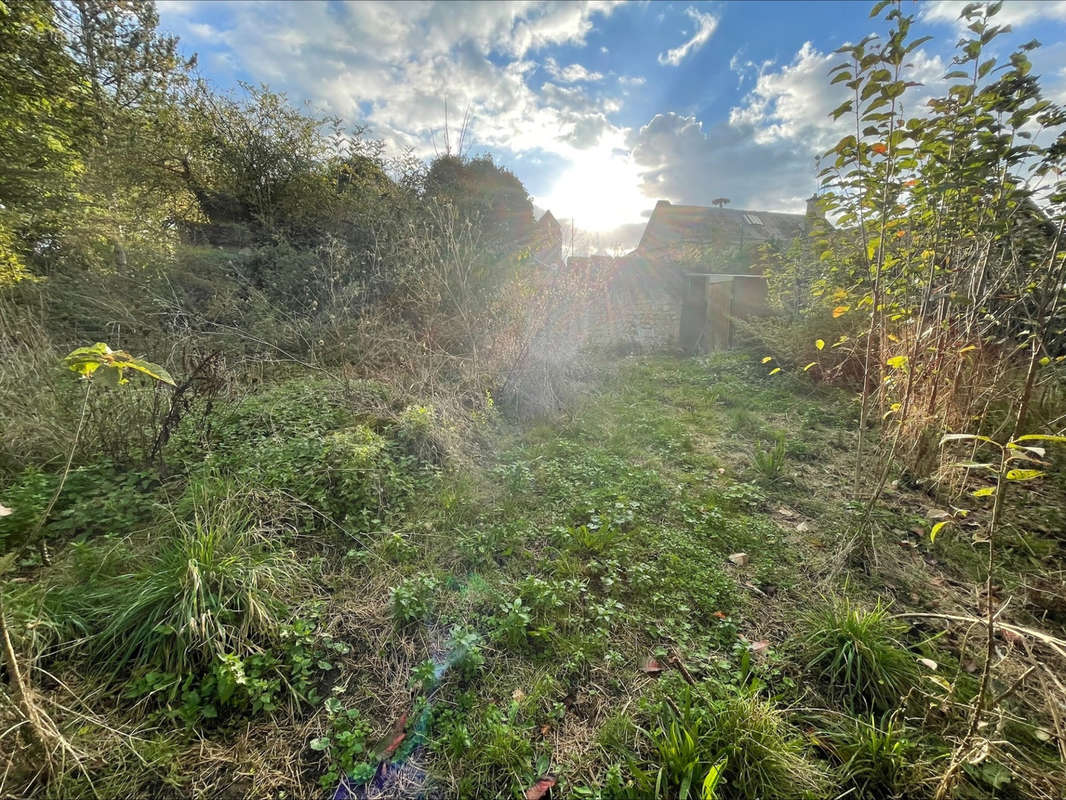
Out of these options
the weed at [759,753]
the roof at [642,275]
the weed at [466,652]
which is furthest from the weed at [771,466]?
the roof at [642,275]

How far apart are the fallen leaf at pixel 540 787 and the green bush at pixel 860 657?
1.13 m

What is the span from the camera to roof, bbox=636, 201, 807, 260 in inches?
770

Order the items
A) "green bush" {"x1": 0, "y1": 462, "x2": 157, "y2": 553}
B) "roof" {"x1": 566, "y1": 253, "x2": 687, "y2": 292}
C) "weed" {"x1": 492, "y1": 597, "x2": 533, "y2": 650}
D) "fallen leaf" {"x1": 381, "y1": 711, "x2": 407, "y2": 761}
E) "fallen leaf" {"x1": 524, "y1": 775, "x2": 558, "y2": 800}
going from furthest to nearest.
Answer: "roof" {"x1": 566, "y1": 253, "x2": 687, "y2": 292} < "green bush" {"x1": 0, "y1": 462, "x2": 157, "y2": 553} < "weed" {"x1": 492, "y1": 597, "x2": 533, "y2": 650} < "fallen leaf" {"x1": 381, "y1": 711, "x2": 407, "y2": 761} < "fallen leaf" {"x1": 524, "y1": 775, "x2": 558, "y2": 800}

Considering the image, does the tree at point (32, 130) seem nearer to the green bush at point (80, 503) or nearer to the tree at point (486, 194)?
the green bush at point (80, 503)

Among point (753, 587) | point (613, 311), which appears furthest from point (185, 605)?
point (613, 311)

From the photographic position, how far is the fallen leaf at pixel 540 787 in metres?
1.21

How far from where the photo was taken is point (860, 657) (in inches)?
60.1

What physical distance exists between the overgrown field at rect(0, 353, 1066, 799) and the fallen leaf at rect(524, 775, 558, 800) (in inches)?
0.7

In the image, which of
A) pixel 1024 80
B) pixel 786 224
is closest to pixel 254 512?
pixel 1024 80

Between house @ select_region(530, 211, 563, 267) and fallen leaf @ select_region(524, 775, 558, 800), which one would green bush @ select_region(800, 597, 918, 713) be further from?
house @ select_region(530, 211, 563, 267)

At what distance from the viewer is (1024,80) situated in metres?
2.10

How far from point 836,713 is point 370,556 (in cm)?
217

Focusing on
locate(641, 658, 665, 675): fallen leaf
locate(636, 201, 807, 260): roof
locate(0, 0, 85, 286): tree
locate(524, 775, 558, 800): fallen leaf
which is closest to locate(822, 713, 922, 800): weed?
locate(641, 658, 665, 675): fallen leaf

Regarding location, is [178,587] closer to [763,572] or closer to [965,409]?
[763,572]
